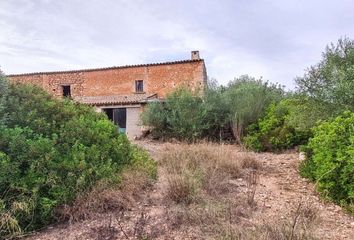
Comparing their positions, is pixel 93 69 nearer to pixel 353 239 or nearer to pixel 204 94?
pixel 204 94

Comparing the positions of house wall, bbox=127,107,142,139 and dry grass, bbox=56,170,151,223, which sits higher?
house wall, bbox=127,107,142,139

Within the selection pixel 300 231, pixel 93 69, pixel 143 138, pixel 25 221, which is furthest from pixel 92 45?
pixel 300 231

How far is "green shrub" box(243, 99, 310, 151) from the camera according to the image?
40.2 ft

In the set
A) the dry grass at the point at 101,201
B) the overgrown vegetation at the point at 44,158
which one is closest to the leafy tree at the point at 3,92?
the overgrown vegetation at the point at 44,158

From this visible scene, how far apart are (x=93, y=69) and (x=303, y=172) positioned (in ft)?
58.8

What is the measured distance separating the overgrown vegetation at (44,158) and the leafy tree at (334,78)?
4679 millimetres

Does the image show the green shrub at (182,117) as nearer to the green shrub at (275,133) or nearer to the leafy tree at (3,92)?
the green shrub at (275,133)

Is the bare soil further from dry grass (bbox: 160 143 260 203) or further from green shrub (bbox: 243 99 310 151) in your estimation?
green shrub (bbox: 243 99 310 151)

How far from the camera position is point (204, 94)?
15.2 metres

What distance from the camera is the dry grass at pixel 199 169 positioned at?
548cm

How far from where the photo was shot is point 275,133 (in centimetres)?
1252

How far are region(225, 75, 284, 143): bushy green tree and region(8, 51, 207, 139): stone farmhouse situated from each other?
4592 millimetres

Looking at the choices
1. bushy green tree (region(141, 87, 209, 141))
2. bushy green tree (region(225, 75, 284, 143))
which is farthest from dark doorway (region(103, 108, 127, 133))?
bushy green tree (region(225, 75, 284, 143))

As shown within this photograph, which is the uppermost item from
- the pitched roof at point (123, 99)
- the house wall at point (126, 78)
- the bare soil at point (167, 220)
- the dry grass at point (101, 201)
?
the house wall at point (126, 78)
